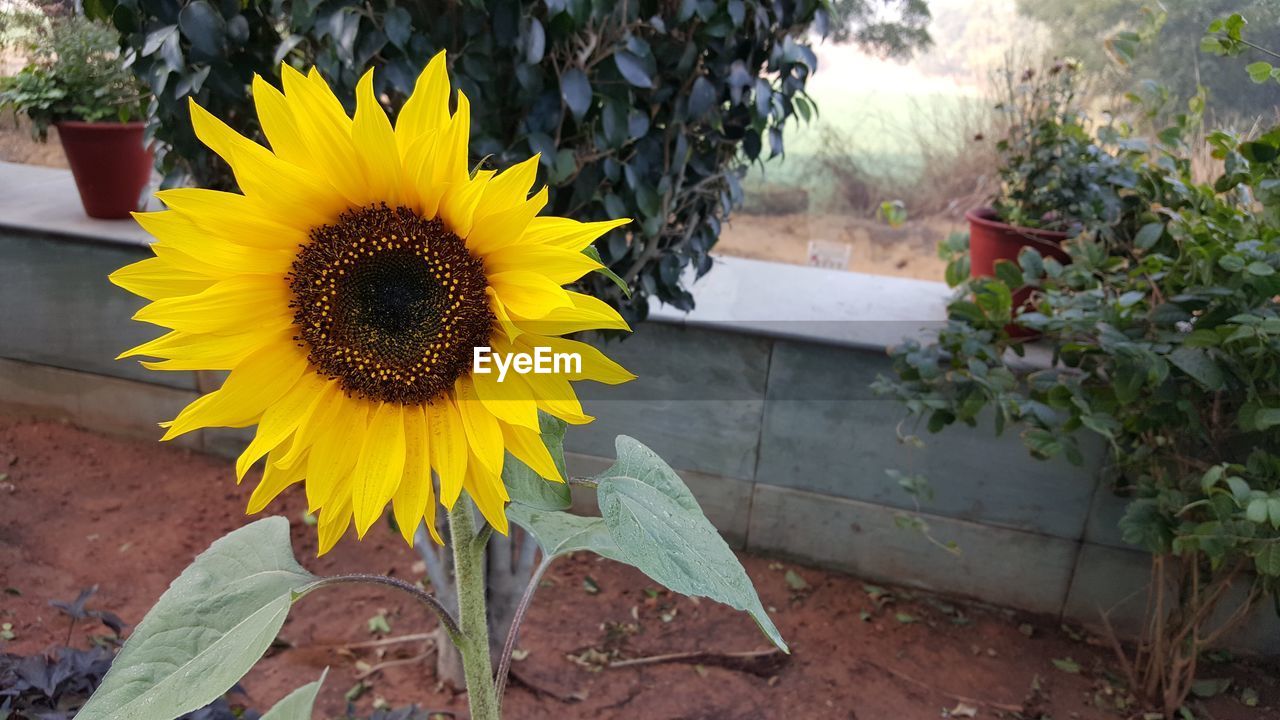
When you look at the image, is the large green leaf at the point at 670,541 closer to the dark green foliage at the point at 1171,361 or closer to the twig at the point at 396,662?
the dark green foliage at the point at 1171,361

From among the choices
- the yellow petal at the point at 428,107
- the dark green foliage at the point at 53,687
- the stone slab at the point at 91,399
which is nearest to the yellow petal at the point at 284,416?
the yellow petal at the point at 428,107

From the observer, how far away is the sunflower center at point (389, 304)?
678 mm

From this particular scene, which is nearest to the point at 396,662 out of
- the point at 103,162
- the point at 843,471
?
the point at 843,471

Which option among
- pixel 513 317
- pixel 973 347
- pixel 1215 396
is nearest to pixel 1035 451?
pixel 973 347

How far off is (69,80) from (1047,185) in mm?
2770

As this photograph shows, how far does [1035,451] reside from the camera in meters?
1.74

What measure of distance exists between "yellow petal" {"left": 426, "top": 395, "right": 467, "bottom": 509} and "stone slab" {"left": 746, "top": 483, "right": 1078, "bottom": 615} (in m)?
1.84

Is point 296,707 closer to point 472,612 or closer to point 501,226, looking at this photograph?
point 472,612

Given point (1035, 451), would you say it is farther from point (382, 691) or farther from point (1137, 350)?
point (382, 691)

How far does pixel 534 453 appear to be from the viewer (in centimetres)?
67

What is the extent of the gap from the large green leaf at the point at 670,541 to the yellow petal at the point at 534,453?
4 centimetres

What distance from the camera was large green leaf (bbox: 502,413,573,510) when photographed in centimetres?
68

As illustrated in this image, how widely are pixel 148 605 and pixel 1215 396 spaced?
92.8 inches

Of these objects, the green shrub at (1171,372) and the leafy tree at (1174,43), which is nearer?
the green shrub at (1171,372)
